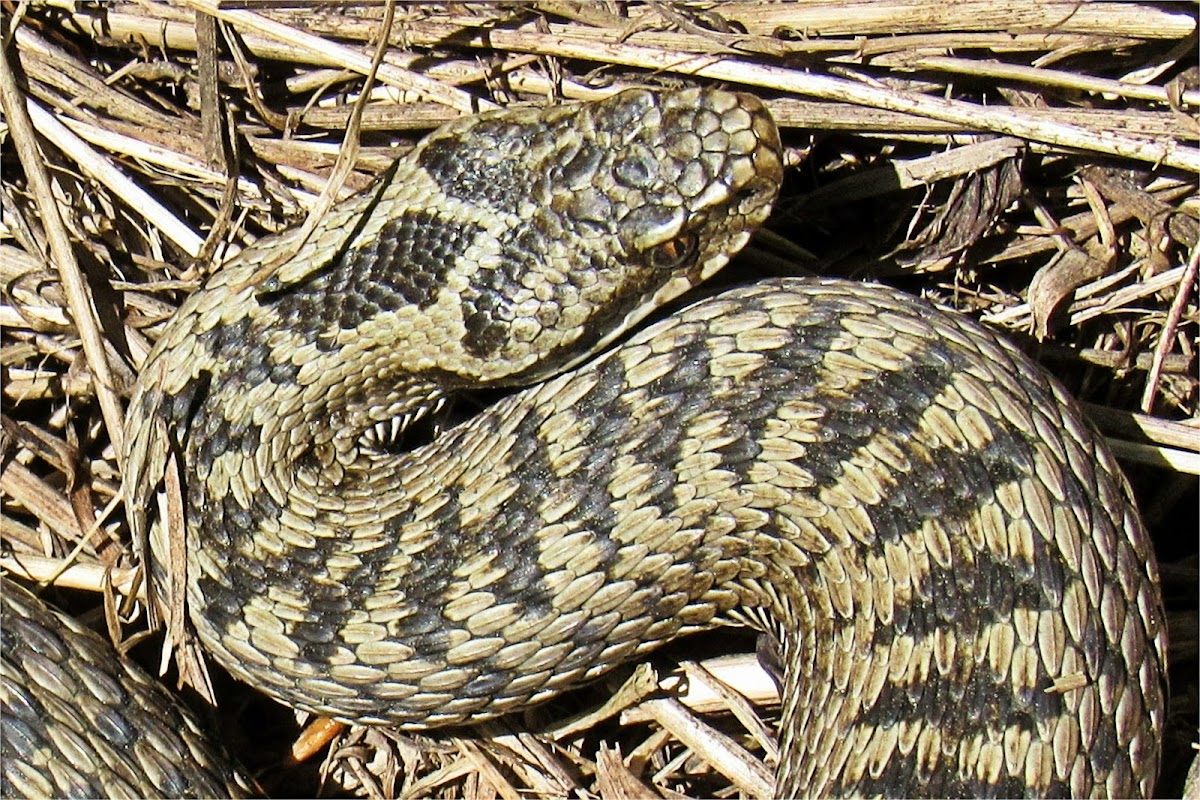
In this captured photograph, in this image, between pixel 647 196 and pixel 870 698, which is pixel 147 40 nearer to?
pixel 647 196

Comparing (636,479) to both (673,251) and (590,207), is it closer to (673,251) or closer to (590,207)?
(673,251)

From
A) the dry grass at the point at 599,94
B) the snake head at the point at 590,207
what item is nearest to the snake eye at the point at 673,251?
the snake head at the point at 590,207

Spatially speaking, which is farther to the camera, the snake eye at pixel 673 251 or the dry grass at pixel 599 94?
the dry grass at pixel 599 94

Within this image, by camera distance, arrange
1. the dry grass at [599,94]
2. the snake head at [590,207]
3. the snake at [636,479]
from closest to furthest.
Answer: the snake at [636,479] < the snake head at [590,207] < the dry grass at [599,94]

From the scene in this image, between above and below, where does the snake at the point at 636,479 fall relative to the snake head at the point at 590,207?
below

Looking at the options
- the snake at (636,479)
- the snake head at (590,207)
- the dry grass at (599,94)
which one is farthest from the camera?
the dry grass at (599,94)

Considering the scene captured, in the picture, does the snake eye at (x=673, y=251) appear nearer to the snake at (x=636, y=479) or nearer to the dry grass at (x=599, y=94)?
the snake at (x=636, y=479)

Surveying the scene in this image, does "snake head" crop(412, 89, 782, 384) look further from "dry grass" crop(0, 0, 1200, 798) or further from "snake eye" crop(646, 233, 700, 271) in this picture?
"dry grass" crop(0, 0, 1200, 798)

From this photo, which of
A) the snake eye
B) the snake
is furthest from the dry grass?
the snake eye

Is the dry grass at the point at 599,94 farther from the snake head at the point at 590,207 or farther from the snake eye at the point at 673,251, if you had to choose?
the snake eye at the point at 673,251

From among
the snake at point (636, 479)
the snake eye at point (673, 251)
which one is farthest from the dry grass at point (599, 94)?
the snake eye at point (673, 251)
